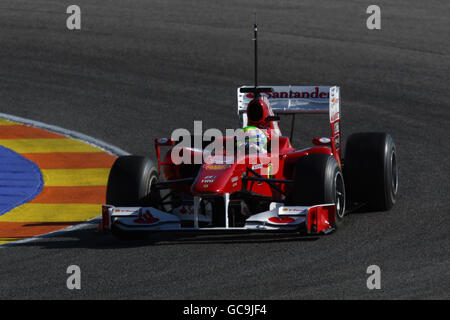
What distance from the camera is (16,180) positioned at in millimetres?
13078

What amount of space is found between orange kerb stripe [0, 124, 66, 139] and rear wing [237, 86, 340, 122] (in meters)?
4.28

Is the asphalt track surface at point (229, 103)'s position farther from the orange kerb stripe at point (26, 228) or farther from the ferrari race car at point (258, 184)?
the orange kerb stripe at point (26, 228)

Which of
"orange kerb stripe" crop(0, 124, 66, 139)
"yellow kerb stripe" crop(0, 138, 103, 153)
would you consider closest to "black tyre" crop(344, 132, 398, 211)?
"yellow kerb stripe" crop(0, 138, 103, 153)

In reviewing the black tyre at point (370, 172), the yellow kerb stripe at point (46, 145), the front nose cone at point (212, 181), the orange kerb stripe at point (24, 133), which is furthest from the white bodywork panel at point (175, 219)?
the orange kerb stripe at point (24, 133)

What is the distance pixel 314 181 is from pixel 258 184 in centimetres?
84

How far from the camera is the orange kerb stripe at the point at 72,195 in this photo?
12273 millimetres

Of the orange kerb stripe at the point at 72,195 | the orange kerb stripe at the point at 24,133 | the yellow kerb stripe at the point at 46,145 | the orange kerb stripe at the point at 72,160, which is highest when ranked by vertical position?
the orange kerb stripe at the point at 24,133

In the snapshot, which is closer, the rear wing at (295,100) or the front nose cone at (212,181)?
the front nose cone at (212,181)

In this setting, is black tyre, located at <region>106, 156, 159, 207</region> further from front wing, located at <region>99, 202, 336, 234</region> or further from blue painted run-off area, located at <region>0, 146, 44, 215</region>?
blue painted run-off area, located at <region>0, 146, 44, 215</region>

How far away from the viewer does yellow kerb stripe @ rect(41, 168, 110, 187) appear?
42.7ft

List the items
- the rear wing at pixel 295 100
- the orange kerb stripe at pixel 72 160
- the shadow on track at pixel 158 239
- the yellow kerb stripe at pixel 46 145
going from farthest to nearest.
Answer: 1. the yellow kerb stripe at pixel 46 145
2. the orange kerb stripe at pixel 72 160
3. the rear wing at pixel 295 100
4. the shadow on track at pixel 158 239

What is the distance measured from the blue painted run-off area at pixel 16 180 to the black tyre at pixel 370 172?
12.7 feet

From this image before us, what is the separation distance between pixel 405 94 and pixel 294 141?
327 cm

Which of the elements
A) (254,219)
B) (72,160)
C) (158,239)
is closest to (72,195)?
(72,160)
